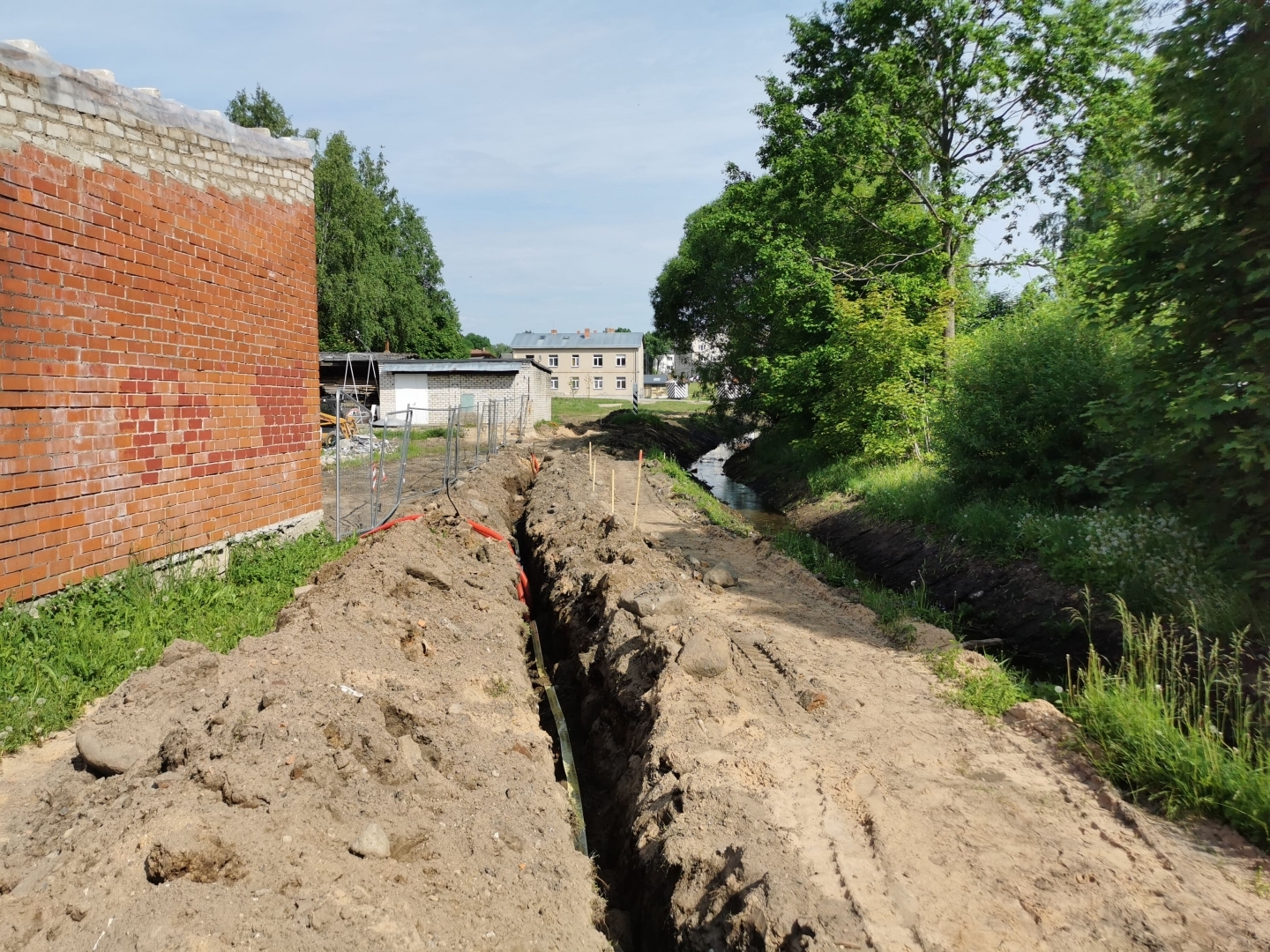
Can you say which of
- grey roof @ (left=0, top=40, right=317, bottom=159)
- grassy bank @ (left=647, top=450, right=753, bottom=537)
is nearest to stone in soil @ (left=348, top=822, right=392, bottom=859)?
grey roof @ (left=0, top=40, right=317, bottom=159)

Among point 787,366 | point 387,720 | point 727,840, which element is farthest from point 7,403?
point 787,366

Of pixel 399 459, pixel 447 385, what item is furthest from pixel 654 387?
pixel 399 459

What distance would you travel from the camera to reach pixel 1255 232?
23.8ft

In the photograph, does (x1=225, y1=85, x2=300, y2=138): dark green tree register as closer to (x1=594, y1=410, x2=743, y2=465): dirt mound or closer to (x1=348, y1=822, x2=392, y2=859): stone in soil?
(x1=594, y1=410, x2=743, y2=465): dirt mound

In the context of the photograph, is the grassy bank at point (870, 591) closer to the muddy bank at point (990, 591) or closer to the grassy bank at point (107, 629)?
the muddy bank at point (990, 591)

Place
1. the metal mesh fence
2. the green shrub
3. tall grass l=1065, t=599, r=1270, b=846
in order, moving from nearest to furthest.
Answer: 1. tall grass l=1065, t=599, r=1270, b=846
2. the metal mesh fence
3. the green shrub

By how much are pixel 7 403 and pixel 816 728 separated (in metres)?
6.41

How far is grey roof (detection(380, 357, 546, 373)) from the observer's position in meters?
33.4

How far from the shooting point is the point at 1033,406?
41.9 feet

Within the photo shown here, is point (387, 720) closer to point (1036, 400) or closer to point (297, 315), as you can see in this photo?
point (297, 315)

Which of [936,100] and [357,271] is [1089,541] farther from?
[357,271]

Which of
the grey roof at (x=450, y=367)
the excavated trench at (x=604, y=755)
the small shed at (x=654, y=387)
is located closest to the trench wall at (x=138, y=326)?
the excavated trench at (x=604, y=755)

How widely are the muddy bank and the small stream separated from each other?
2.24m

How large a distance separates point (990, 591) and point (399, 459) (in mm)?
14562
